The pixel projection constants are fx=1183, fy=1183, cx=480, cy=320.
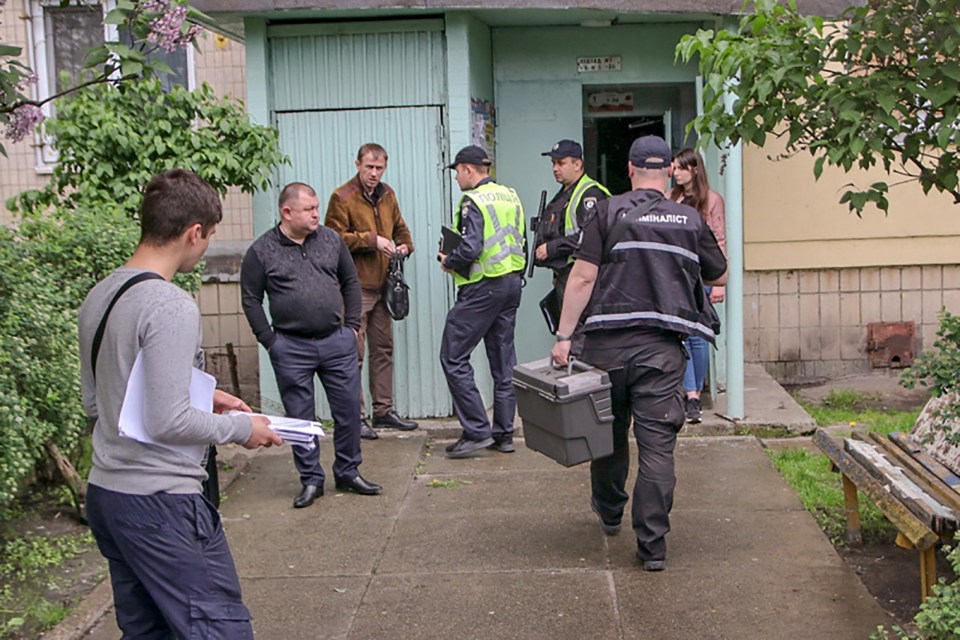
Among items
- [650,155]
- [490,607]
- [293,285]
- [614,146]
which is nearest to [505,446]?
[293,285]

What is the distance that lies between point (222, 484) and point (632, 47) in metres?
4.62

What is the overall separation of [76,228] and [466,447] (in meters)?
2.77

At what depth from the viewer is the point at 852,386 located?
9.65 m

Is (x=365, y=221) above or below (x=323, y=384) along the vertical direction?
above

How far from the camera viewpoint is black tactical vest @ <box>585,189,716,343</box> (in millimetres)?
5301

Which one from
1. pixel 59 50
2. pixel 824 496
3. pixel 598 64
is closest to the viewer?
pixel 824 496

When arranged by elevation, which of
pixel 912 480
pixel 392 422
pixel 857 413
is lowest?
pixel 857 413

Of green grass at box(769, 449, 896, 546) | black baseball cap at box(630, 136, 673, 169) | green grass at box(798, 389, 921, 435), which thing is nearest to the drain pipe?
green grass at box(769, 449, 896, 546)

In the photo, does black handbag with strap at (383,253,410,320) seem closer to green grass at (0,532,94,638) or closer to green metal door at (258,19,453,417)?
green metal door at (258,19,453,417)

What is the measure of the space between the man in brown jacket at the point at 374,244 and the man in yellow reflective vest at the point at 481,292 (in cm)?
68

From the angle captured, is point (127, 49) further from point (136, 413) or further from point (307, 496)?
point (307, 496)

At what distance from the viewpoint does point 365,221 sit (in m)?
8.02

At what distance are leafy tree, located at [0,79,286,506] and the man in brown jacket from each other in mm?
567

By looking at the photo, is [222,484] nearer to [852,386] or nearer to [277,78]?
[277,78]
